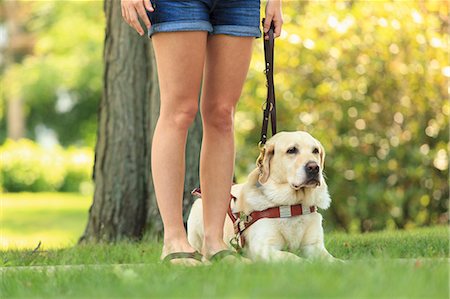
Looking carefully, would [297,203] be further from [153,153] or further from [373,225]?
[373,225]

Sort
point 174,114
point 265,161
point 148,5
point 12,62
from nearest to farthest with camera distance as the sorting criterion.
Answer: point 148,5 → point 174,114 → point 265,161 → point 12,62

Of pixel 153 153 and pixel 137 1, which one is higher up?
pixel 137 1

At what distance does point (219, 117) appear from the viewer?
13.3ft

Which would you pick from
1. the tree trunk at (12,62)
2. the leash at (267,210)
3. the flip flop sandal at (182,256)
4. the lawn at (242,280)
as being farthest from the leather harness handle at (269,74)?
the tree trunk at (12,62)

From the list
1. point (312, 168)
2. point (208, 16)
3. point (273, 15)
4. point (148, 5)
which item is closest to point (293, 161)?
point (312, 168)

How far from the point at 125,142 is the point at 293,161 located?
2298 mm

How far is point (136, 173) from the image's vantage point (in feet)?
20.4

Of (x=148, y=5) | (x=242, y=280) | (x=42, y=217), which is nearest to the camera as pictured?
(x=242, y=280)

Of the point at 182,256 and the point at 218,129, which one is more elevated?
the point at 218,129

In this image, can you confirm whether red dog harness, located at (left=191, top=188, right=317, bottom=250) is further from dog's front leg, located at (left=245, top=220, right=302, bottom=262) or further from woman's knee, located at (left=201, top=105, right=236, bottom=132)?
woman's knee, located at (left=201, top=105, right=236, bottom=132)

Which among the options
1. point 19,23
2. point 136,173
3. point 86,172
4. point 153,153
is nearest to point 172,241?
point 153,153

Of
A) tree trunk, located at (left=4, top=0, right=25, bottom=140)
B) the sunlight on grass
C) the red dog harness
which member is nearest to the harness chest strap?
the red dog harness

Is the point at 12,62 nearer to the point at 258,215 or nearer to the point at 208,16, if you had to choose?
the point at 258,215

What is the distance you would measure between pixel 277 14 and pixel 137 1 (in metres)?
0.80
